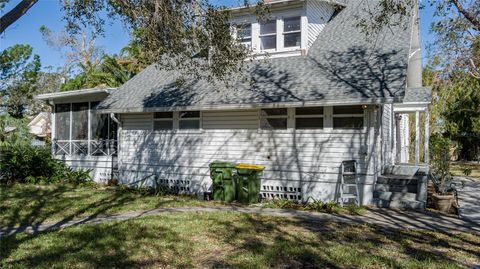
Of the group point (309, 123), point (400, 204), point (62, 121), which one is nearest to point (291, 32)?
point (309, 123)

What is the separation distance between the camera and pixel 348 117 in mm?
10977

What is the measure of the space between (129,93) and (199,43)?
25.7 feet

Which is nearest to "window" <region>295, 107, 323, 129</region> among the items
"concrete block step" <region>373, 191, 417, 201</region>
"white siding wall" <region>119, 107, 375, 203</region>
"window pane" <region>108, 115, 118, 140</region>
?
"white siding wall" <region>119, 107, 375, 203</region>

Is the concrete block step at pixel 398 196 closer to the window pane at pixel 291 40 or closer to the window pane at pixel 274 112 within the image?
the window pane at pixel 274 112

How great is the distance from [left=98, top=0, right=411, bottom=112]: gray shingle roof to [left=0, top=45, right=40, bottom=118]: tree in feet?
68.1

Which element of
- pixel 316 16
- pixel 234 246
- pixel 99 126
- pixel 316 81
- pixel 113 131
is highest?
pixel 316 16

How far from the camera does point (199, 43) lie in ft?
28.1

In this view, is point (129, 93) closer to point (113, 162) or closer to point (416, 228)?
point (113, 162)

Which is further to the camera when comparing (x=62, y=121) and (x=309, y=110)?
(x=62, y=121)

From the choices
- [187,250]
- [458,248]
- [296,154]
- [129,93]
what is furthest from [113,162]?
[458,248]

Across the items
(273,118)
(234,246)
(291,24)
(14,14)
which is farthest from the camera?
(291,24)

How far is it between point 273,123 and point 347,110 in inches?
88.2

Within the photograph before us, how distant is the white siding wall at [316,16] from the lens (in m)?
14.1

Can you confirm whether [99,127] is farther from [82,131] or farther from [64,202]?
[64,202]
